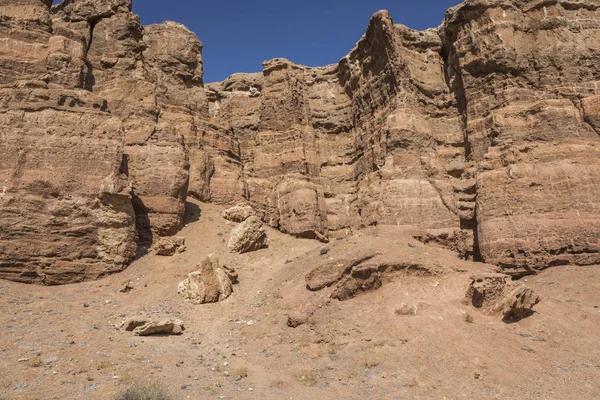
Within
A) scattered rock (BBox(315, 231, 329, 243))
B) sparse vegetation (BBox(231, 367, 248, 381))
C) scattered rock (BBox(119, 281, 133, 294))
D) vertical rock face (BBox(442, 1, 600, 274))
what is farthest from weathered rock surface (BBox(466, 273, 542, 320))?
scattered rock (BBox(315, 231, 329, 243))

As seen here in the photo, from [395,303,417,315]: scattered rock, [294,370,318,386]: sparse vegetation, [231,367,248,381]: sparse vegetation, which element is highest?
[395,303,417,315]: scattered rock

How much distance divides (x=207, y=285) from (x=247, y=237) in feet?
16.1

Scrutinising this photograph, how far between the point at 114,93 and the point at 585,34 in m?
25.2

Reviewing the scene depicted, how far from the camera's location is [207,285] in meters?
16.2

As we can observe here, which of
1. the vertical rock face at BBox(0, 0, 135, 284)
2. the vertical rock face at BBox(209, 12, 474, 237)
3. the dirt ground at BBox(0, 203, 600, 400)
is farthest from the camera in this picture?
the vertical rock face at BBox(209, 12, 474, 237)

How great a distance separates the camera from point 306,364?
36.9 ft

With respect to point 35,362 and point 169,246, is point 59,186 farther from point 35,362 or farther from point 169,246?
point 35,362

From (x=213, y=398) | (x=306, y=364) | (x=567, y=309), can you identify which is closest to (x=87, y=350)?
(x=213, y=398)

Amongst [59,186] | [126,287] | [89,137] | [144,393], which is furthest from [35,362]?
[89,137]

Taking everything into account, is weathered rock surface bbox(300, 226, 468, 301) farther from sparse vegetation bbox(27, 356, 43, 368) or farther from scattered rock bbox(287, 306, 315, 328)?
sparse vegetation bbox(27, 356, 43, 368)

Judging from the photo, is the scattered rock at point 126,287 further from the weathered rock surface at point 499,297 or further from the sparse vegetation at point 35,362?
the weathered rock surface at point 499,297

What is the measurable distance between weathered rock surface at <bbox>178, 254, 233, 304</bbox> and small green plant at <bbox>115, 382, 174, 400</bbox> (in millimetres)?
7244

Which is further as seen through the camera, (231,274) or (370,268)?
(231,274)

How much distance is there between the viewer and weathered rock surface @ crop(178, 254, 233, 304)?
52.6ft
